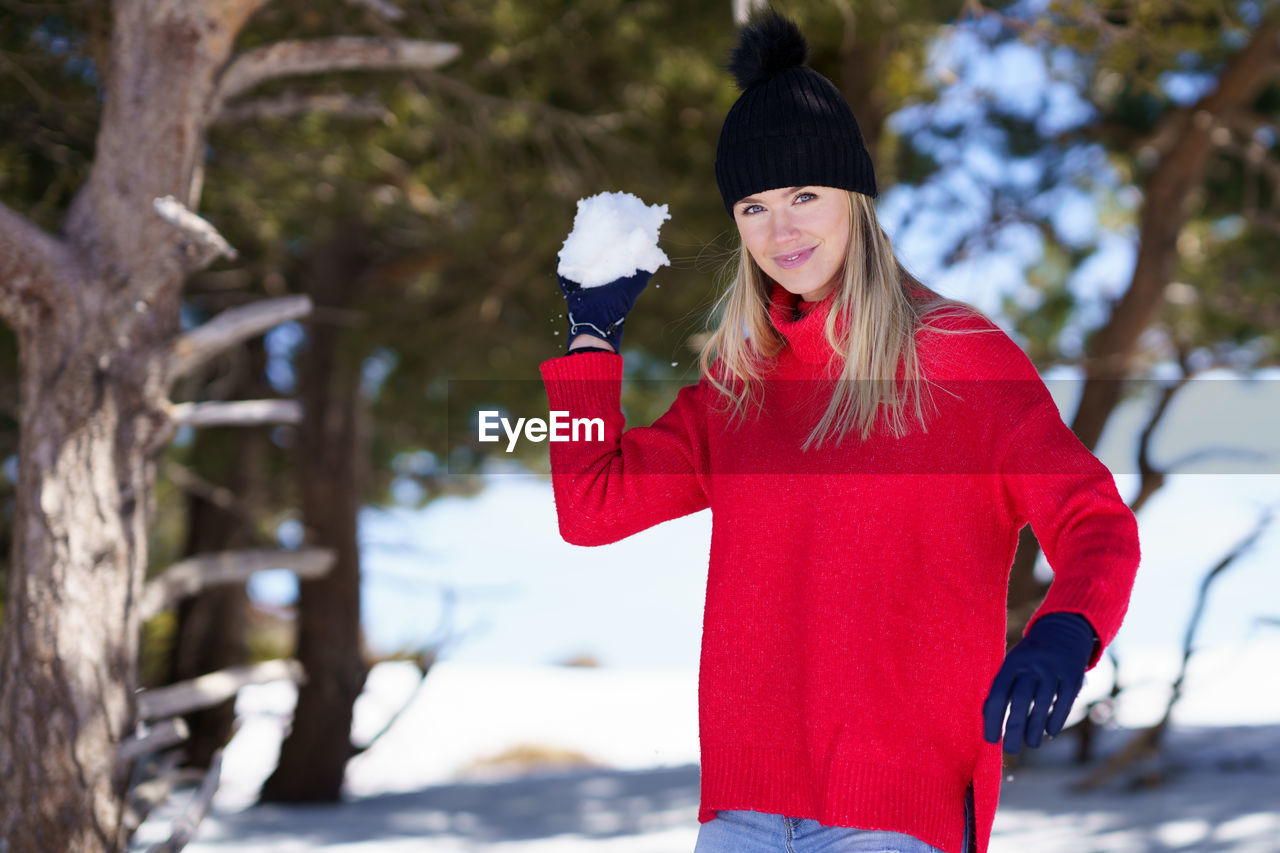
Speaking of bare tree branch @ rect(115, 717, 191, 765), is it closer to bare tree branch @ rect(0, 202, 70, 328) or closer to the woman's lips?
bare tree branch @ rect(0, 202, 70, 328)

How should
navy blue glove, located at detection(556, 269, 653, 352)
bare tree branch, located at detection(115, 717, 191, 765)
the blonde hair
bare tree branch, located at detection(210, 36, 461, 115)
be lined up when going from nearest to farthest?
the blonde hair < navy blue glove, located at detection(556, 269, 653, 352) < bare tree branch, located at detection(115, 717, 191, 765) < bare tree branch, located at detection(210, 36, 461, 115)

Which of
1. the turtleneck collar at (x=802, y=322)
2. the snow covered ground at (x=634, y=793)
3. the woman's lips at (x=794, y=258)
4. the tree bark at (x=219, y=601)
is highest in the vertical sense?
the woman's lips at (x=794, y=258)

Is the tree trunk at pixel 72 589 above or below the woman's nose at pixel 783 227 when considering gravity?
below

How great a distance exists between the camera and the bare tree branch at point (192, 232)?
2.87m

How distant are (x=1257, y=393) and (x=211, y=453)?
676cm

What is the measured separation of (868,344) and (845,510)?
9.1 inches

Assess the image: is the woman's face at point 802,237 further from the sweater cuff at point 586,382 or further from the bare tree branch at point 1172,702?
the bare tree branch at point 1172,702

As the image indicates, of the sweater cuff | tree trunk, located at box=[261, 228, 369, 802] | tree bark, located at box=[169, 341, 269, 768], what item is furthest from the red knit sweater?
tree bark, located at box=[169, 341, 269, 768]

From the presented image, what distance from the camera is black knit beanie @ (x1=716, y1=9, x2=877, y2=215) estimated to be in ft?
5.72

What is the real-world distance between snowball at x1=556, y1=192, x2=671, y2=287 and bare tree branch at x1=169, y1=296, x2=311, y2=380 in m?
1.36

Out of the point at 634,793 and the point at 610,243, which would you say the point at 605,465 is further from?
the point at 634,793

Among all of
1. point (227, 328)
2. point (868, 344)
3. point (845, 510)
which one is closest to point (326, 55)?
point (227, 328)

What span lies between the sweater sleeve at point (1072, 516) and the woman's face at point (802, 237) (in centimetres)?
33

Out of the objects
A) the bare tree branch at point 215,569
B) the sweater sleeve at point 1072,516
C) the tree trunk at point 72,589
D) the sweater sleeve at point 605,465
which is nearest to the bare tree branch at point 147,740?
the tree trunk at point 72,589
